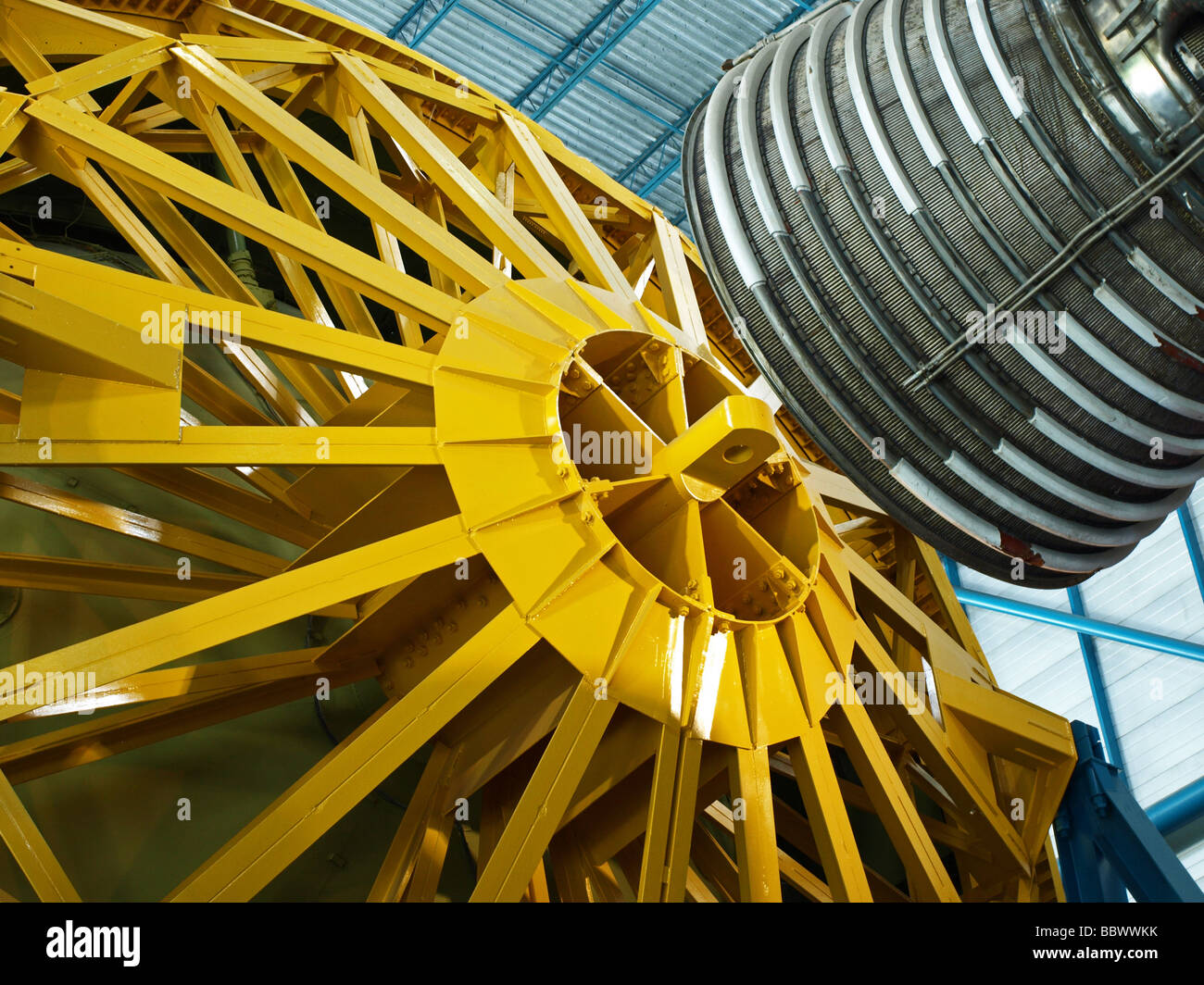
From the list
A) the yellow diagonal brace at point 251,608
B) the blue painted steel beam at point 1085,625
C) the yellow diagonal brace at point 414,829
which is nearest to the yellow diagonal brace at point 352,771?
the yellow diagonal brace at point 251,608

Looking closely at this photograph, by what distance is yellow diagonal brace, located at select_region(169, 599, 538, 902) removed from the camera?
A: 23.4 ft

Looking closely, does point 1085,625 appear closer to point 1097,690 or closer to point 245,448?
point 1097,690

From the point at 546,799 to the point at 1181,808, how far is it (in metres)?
16.7

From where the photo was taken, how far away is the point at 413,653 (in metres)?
9.50

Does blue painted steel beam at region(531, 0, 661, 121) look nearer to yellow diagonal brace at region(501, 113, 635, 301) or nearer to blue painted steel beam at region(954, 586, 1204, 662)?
blue painted steel beam at region(954, 586, 1204, 662)

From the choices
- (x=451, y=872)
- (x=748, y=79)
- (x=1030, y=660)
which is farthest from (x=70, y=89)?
(x=1030, y=660)

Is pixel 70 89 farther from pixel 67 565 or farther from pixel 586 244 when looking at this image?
pixel 586 244

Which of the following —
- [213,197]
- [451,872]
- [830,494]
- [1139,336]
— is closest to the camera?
[1139,336]

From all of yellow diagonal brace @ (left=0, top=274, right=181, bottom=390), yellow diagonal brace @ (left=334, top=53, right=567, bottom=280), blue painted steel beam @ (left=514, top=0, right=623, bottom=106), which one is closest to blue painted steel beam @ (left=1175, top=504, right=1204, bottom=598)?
blue painted steel beam @ (left=514, top=0, right=623, bottom=106)

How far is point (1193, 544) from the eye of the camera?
2281 cm

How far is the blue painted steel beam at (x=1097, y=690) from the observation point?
75.0 feet

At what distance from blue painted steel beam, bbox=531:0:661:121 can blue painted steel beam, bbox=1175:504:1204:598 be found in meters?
13.5
